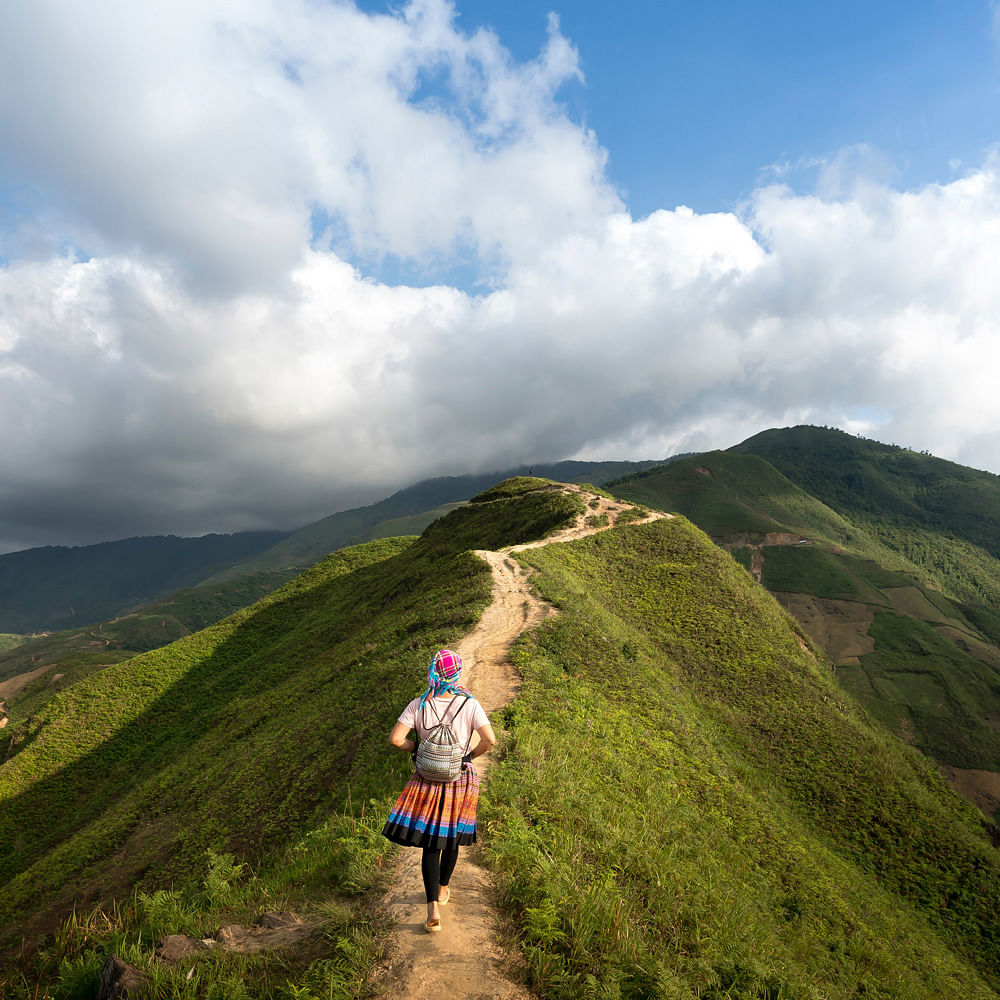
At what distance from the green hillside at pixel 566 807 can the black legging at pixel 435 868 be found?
0.81 metres

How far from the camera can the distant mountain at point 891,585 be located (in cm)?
7106

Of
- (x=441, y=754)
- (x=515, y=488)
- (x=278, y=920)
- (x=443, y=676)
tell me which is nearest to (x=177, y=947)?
(x=278, y=920)

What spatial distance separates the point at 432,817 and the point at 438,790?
29 cm

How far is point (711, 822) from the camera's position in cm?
1349

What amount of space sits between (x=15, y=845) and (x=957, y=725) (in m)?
97.2

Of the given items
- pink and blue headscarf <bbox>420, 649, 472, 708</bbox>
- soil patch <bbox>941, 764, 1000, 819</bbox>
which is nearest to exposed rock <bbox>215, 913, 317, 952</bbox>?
pink and blue headscarf <bbox>420, 649, 472, 708</bbox>

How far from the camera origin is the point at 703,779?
15766 millimetres

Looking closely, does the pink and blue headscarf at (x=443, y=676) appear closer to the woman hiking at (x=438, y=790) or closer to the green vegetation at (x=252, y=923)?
the woman hiking at (x=438, y=790)

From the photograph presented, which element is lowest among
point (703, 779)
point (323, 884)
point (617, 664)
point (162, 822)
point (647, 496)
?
point (162, 822)

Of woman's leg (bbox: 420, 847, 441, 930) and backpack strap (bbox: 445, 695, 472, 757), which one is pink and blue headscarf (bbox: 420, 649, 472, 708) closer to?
backpack strap (bbox: 445, 695, 472, 757)

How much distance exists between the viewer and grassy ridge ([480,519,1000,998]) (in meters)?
6.50

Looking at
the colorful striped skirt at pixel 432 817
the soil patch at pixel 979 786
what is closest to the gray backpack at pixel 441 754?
Result: the colorful striped skirt at pixel 432 817

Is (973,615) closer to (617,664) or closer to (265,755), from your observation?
(617,664)

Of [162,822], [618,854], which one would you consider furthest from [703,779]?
[162,822]
